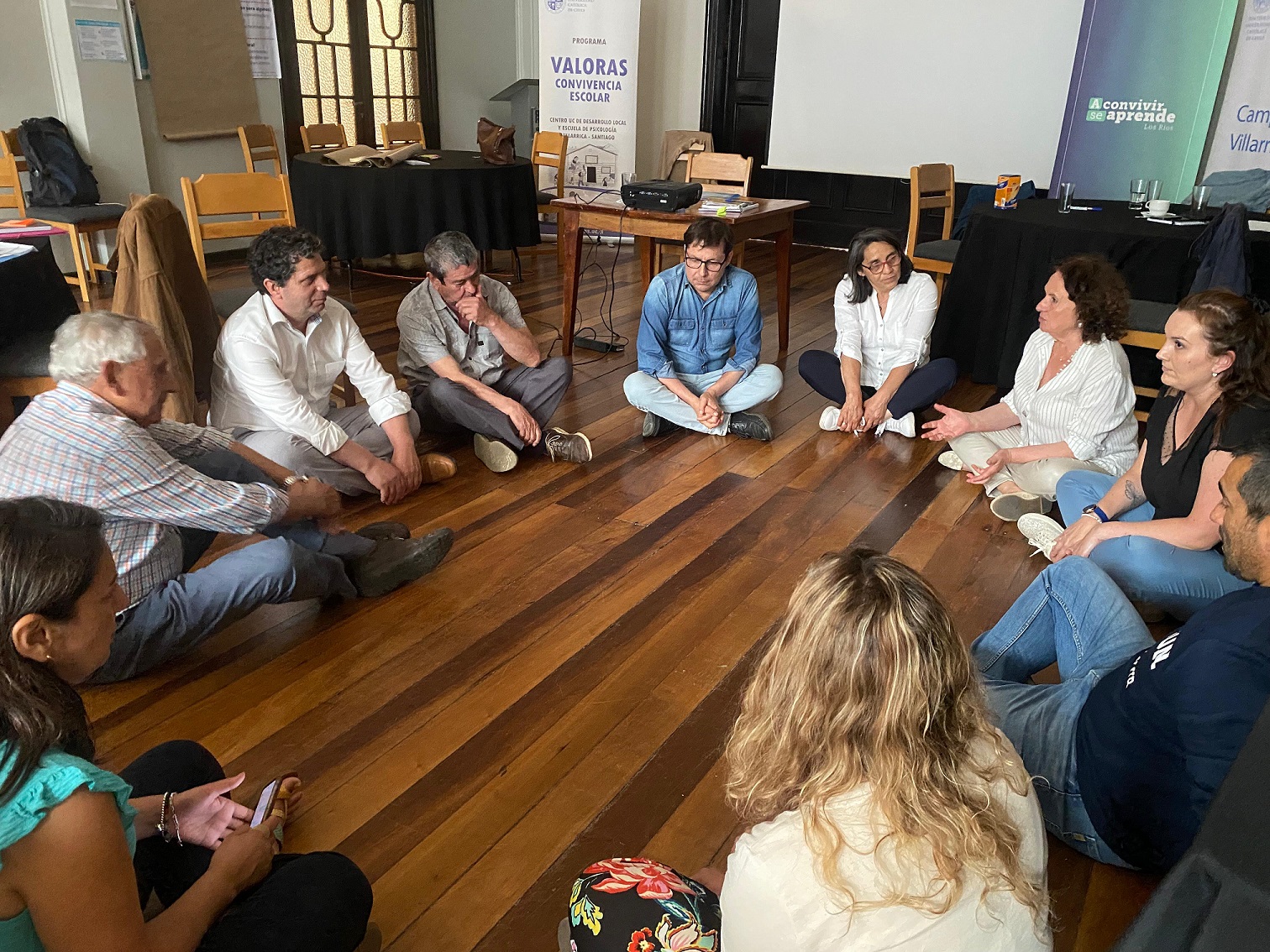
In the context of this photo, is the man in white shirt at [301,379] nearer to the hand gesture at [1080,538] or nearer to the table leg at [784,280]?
the hand gesture at [1080,538]

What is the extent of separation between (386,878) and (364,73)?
23.4ft

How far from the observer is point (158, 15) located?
5.94 meters

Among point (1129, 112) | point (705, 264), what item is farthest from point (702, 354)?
point (1129, 112)

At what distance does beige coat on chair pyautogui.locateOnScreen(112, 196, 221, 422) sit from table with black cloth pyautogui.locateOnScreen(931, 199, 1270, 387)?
340 centimetres

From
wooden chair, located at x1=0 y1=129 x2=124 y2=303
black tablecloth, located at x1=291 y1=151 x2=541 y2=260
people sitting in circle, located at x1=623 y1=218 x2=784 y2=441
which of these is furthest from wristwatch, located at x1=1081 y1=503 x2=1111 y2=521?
wooden chair, located at x1=0 y1=129 x2=124 y2=303

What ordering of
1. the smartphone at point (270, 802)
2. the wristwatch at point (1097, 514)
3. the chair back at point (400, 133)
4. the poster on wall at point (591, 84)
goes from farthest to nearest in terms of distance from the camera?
the poster on wall at point (591, 84) < the chair back at point (400, 133) < the wristwatch at point (1097, 514) < the smartphone at point (270, 802)

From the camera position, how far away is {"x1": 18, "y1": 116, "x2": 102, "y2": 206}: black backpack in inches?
212

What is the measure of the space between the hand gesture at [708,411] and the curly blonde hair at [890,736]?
2.61m

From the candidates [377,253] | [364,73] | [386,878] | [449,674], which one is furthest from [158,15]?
[386,878]

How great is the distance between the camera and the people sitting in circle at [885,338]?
12.1ft

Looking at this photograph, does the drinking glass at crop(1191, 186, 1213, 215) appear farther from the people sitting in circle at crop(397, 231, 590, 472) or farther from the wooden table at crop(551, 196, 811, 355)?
the people sitting in circle at crop(397, 231, 590, 472)

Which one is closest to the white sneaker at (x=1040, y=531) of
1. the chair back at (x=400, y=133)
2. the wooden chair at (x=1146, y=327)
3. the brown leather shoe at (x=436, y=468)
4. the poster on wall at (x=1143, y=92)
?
the wooden chair at (x=1146, y=327)

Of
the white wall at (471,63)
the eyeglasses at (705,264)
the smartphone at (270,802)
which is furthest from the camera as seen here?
the white wall at (471,63)

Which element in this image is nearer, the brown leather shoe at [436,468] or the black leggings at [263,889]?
the black leggings at [263,889]
